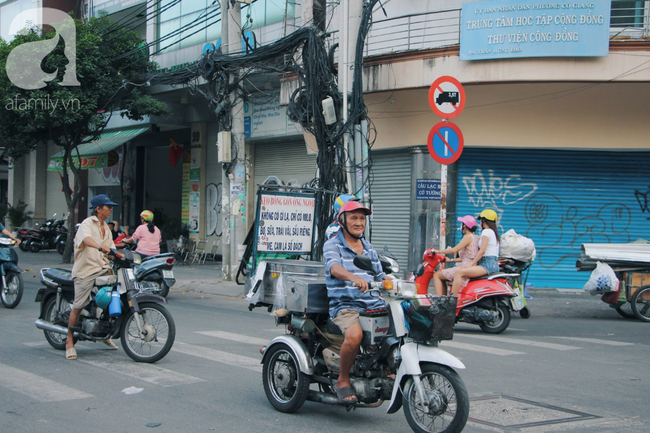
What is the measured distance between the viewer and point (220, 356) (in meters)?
7.41

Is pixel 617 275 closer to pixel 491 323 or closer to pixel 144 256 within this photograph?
pixel 491 323

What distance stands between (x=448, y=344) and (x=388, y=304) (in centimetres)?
415

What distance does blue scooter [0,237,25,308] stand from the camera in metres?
11.0

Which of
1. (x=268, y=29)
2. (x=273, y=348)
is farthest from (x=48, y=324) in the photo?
(x=268, y=29)

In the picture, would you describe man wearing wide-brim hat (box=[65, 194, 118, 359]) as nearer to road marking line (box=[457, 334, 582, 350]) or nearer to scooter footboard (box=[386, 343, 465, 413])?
scooter footboard (box=[386, 343, 465, 413])

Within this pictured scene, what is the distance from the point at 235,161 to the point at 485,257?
7.22 m

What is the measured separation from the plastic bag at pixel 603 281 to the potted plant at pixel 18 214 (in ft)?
88.0

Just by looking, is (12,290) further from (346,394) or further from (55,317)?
(346,394)

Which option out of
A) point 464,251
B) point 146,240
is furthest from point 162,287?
point 464,251

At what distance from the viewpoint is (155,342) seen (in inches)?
278

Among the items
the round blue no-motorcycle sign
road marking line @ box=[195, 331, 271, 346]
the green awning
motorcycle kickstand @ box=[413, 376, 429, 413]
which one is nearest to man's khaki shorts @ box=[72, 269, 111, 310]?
road marking line @ box=[195, 331, 271, 346]

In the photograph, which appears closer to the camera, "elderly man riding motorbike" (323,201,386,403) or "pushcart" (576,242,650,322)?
"elderly man riding motorbike" (323,201,386,403)

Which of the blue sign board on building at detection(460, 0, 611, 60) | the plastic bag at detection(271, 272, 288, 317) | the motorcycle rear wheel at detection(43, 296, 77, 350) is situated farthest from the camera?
the blue sign board on building at detection(460, 0, 611, 60)

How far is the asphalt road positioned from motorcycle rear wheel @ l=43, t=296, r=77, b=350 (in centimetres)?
12
